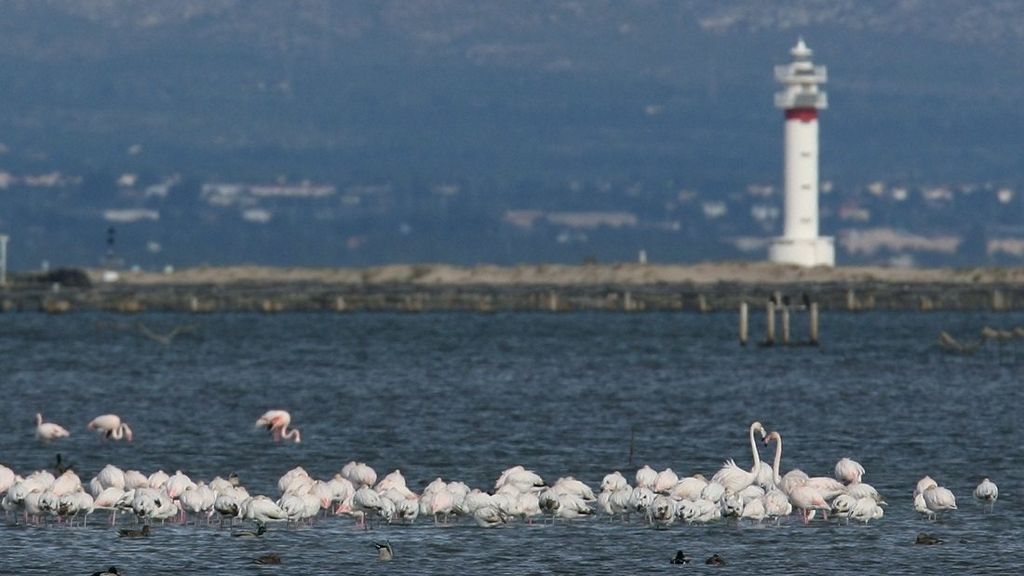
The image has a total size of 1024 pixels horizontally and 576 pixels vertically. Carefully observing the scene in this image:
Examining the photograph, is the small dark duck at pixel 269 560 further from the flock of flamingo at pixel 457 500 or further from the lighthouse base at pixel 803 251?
the lighthouse base at pixel 803 251

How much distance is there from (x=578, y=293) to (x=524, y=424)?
73707 mm

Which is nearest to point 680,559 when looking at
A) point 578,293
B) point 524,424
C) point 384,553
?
point 384,553

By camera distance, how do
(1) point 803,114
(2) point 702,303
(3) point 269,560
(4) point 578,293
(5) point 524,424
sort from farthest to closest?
1. (1) point 803,114
2. (4) point 578,293
3. (2) point 702,303
4. (5) point 524,424
5. (3) point 269,560

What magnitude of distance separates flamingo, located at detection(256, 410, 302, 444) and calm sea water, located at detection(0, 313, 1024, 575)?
369mm

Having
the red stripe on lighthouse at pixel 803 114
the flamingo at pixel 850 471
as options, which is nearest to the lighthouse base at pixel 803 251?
the red stripe on lighthouse at pixel 803 114

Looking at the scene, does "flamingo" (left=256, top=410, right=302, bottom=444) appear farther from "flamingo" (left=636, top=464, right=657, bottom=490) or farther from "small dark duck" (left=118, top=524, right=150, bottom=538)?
"small dark duck" (left=118, top=524, right=150, bottom=538)

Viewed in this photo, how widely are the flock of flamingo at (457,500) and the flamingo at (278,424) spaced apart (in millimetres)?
11074

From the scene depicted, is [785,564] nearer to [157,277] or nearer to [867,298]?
[867,298]

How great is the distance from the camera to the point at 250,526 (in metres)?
29.3

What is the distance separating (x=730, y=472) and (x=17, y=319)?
91.7m

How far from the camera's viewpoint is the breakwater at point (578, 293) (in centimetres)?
11656

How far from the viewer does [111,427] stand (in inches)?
1657

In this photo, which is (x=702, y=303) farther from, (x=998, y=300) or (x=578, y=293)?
(x=998, y=300)

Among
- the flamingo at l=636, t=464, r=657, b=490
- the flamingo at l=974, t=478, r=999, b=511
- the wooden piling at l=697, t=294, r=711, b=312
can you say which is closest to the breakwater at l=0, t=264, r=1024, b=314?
the wooden piling at l=697, t=294, r=711, b=312
